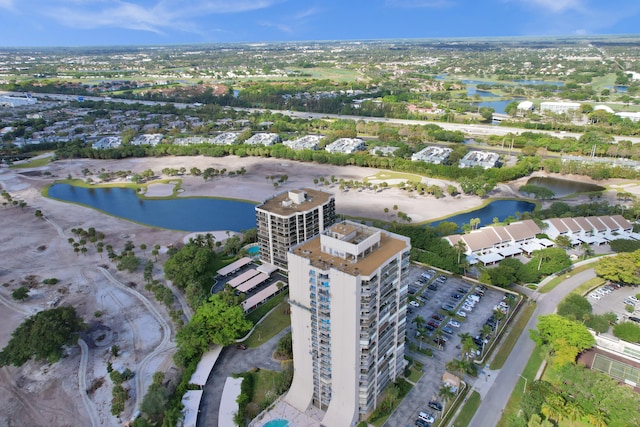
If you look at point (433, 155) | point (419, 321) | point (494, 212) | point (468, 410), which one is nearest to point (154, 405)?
point (419, 321)

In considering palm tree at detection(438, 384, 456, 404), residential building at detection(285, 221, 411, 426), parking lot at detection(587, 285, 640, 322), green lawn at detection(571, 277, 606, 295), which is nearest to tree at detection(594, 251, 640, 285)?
green lawn at detection(571, 277, 606, 295)

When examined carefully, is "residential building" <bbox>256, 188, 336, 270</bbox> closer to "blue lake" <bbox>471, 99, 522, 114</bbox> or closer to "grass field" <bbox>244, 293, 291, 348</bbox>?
"grass field" <bbox>244, 293, 291, 348</bbox>

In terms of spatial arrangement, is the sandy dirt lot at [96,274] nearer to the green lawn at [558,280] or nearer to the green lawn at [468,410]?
the green lawn at [558,280]

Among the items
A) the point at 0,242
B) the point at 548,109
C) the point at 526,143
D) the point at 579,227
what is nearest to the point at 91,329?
the point at 0,242

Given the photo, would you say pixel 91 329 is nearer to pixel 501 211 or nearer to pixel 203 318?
pixel 203 318

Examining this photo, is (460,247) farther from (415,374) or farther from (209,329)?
(209,329)
